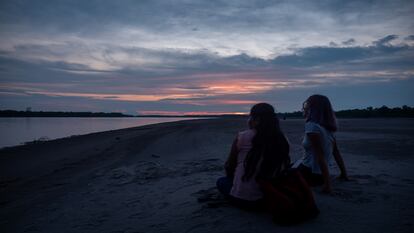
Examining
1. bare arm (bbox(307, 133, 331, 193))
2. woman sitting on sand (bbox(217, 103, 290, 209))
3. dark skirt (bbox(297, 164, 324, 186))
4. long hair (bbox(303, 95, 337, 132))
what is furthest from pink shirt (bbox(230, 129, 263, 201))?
long hair (bbox(303, 95, 337, 132))

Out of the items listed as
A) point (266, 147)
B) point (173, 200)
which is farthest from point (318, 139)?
point (173, 200)

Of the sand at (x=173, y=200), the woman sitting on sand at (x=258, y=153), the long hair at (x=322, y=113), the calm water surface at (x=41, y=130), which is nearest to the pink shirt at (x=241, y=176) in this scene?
the woman sitting on sand at (x=258, y=153)

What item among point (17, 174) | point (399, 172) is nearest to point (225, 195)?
point (399, 172)

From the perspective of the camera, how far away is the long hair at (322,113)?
5.41m

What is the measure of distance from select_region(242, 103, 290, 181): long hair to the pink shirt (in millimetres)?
83

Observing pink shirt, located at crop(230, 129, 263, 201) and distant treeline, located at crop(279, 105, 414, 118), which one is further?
distant treeline, located at crop(279, 105, 414, 118)

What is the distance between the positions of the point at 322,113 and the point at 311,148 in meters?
0.59

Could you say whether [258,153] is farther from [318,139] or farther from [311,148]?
[311,148]

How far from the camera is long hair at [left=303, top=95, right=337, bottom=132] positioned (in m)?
5.41

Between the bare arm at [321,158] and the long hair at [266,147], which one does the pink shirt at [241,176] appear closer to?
the long hair at [266,147]

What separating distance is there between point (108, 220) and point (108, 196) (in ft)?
4.66

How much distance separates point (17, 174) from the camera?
9836 millimetres

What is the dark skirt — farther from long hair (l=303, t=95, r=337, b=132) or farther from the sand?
long hair (l=303, t=95, r=337, b=132)

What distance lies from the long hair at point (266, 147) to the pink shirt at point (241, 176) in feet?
0.27
